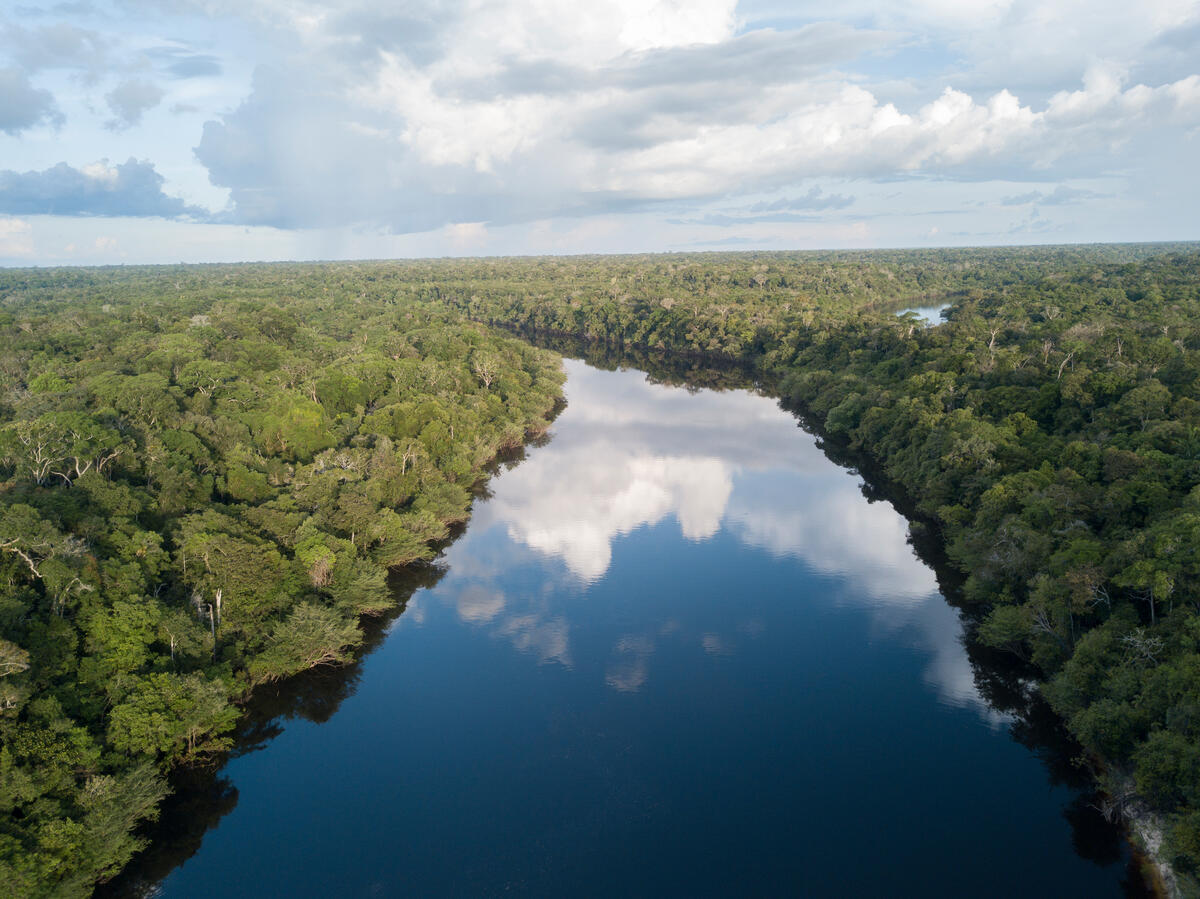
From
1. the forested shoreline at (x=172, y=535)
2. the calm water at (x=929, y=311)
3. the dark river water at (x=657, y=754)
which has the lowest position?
the dark river water at (x=657, y=754)

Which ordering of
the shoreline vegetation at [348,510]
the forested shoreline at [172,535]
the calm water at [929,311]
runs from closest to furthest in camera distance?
1. the forested shoreline at [172,535]
2. the shoreline vegetation at [348,510]
3. the calm water at [929,311]

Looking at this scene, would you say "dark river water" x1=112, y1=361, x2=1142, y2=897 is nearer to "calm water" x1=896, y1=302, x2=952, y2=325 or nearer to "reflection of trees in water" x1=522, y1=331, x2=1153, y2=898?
"reflection of trees in water" x1=522, y1=331, x2=1153, y2=898

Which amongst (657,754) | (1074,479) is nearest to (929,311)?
(1074,479)

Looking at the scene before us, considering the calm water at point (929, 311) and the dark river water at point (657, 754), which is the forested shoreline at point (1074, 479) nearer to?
the dark river water at point (657, 754)

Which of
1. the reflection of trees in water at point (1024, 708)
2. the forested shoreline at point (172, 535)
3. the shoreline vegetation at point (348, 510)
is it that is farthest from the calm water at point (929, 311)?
the forested shoreline at point (172, 535)

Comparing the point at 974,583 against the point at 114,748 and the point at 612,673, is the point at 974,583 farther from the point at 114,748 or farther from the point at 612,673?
Answer: the point at 114,748

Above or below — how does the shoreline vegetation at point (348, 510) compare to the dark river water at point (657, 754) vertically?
above

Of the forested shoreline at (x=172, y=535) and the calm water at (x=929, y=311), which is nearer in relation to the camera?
the forested shoreline at (x=172, y=535)
